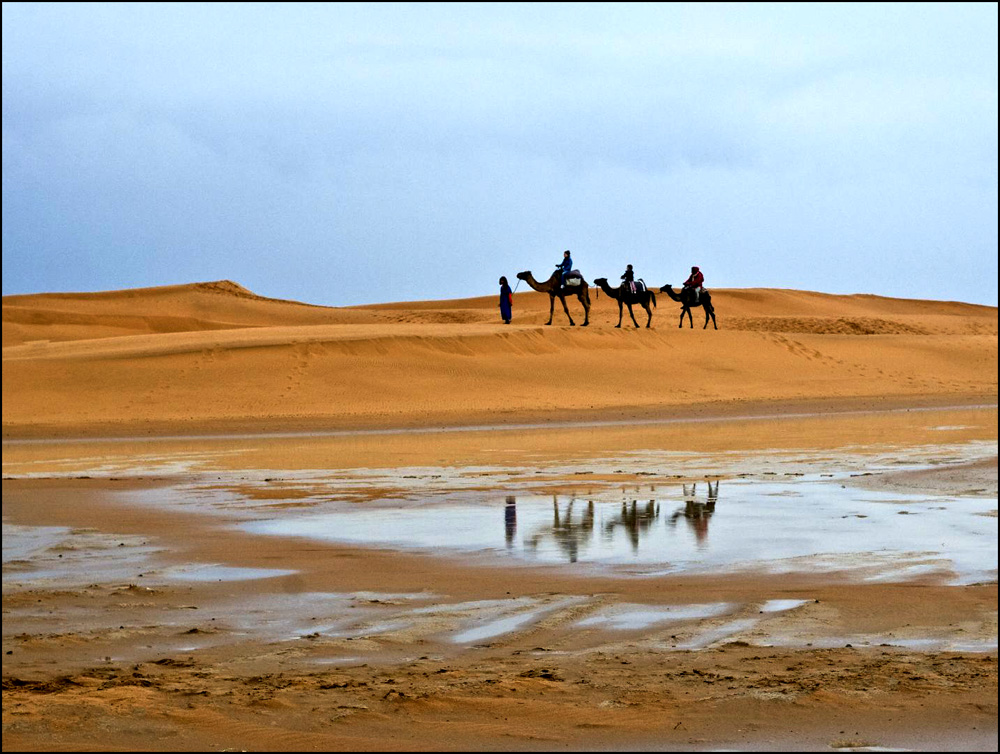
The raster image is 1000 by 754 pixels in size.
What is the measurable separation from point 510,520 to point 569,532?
1017 mm

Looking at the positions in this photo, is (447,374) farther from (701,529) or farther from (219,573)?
(219,573)

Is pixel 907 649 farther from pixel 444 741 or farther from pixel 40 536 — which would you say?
pixel 40 536

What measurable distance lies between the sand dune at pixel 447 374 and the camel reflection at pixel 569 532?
1419 cm

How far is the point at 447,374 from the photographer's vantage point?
108ft

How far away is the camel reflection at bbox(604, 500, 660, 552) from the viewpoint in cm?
1072

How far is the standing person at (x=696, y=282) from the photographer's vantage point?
39150 mm

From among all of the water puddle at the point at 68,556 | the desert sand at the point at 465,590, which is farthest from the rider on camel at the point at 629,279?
the water puddle at the point at 68,556

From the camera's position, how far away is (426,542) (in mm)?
10609

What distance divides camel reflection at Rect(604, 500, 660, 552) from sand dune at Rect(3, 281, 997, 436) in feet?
45.7

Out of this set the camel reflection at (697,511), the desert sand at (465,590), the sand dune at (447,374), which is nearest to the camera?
the desert sand at (465,590)

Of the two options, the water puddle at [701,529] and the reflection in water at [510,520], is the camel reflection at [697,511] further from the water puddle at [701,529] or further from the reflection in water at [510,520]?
the reflection in water at [510,520]

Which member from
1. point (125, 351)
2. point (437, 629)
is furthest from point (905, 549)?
point (125, 351)

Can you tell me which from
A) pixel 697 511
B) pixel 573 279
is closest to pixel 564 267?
pixel 573 279

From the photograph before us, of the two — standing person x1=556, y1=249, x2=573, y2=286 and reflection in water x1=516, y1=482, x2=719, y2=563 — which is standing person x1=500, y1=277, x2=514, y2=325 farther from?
reflection in water x1=516, y1=482, x2=719, y2=563
